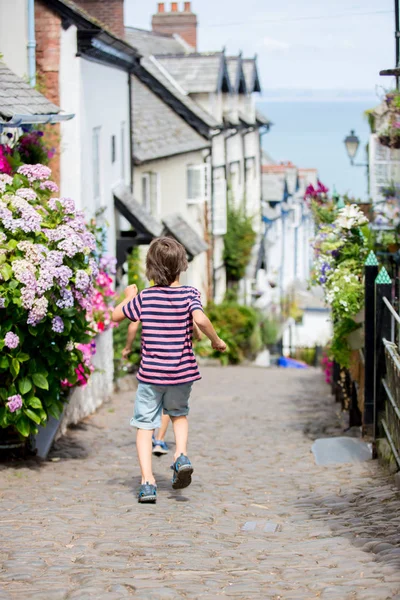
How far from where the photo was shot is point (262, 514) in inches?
262

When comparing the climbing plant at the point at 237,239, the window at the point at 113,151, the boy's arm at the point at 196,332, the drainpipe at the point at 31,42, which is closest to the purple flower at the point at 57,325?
the boy's arm at the point at 196,332

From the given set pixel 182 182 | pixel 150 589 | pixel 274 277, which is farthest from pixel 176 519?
pixel 274 277

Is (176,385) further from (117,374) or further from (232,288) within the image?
(232,288)

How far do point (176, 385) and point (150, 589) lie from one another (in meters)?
2.30

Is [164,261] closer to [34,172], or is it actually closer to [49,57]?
[34,172]

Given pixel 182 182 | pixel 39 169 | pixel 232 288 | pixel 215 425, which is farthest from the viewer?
pixel 232 288

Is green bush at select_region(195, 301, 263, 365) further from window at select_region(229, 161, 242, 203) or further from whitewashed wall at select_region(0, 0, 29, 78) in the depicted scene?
whitewashed wall at select_region(0, 0, 29, 78)

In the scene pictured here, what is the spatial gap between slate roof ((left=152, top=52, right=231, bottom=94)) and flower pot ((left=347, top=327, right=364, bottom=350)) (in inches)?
765

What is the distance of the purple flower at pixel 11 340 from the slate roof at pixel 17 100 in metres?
2.11

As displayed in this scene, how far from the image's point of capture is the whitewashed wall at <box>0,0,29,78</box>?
12906mm

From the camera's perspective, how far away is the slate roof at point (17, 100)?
342 inches

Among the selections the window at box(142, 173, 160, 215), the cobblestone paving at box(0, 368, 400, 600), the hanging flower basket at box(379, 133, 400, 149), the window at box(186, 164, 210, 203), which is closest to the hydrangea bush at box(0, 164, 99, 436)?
the cobblestone paving at box(0, 368, 400, 600)

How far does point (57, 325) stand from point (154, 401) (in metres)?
1.11

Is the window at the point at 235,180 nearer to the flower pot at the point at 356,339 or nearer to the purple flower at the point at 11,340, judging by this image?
the flower pot at the point at 356,339
